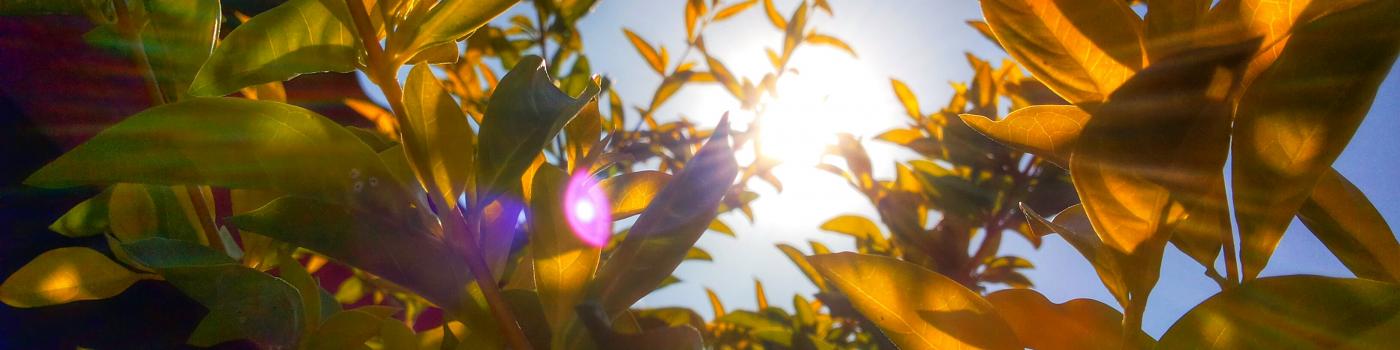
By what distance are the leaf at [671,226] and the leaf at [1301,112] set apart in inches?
9.1

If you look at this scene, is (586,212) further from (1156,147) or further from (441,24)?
(1156,147)

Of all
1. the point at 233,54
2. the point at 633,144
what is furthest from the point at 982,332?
the point at 633,144

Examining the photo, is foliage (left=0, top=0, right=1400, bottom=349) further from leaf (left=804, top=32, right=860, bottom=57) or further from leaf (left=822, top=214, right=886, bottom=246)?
leaf (left=804, top=32, right=860, bottom=57)

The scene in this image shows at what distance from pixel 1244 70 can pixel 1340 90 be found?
3 cm

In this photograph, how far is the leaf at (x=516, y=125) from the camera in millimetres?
408

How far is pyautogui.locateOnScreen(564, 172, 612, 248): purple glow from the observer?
1.36 ft

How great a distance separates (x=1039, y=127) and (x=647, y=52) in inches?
57.6

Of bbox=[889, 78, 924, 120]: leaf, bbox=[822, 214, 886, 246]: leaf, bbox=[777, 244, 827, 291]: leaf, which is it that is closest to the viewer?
bbox=[777, 244, 827, 291]: leaf

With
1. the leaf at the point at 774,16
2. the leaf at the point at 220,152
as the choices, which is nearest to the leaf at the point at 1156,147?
the leaf at the point at 220,152

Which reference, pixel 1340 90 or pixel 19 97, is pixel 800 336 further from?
pixel 19 97

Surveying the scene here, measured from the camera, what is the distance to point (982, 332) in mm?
392

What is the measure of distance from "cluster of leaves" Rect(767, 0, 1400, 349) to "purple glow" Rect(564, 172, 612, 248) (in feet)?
0.40

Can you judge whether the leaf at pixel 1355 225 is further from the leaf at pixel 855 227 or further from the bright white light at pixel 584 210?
the leaf at pixel 855 227

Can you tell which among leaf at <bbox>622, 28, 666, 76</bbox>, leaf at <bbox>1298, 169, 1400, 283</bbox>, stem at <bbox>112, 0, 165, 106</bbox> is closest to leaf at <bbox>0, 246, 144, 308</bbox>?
stem at <bbox>112, 0, 165, 106</bbox>
